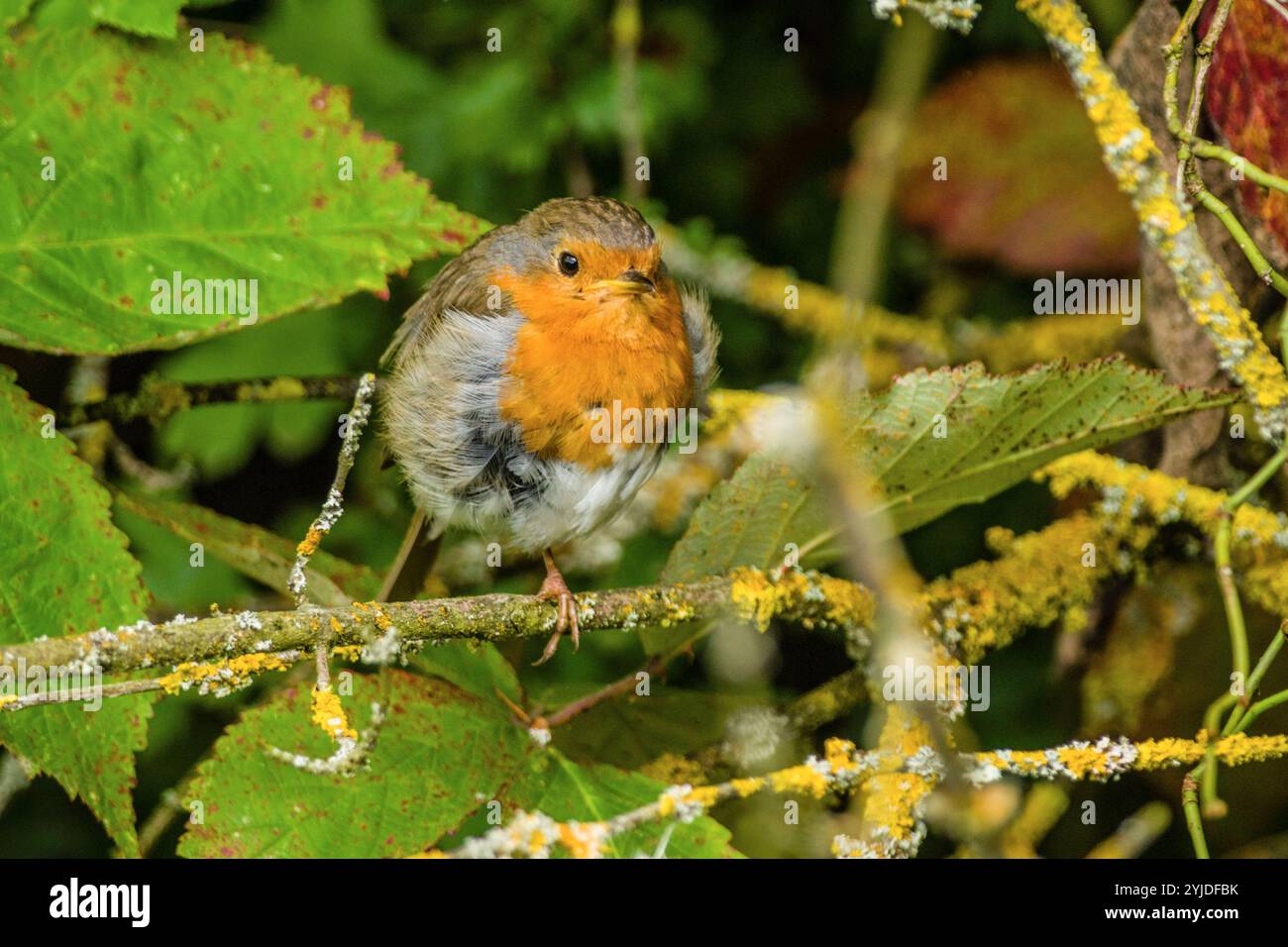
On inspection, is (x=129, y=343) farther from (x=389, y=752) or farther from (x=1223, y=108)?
(x=1223, y=108)

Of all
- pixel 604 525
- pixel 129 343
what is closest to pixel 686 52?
pixel 604 525

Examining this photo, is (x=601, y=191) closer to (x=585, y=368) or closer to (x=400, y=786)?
(x=585, y=368)

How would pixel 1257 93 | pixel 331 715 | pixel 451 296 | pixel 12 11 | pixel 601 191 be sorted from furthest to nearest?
pixel 601 191
pixel 451 296
pixel 12 11
pixel 1257 93
pixel 331 715

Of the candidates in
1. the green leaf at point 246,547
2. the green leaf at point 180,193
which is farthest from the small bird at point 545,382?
the green leaf at point 180,193

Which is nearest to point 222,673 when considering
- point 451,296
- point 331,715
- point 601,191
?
point 331,715

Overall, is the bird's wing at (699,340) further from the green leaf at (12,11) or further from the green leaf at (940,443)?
the green leaf at (12,11)
